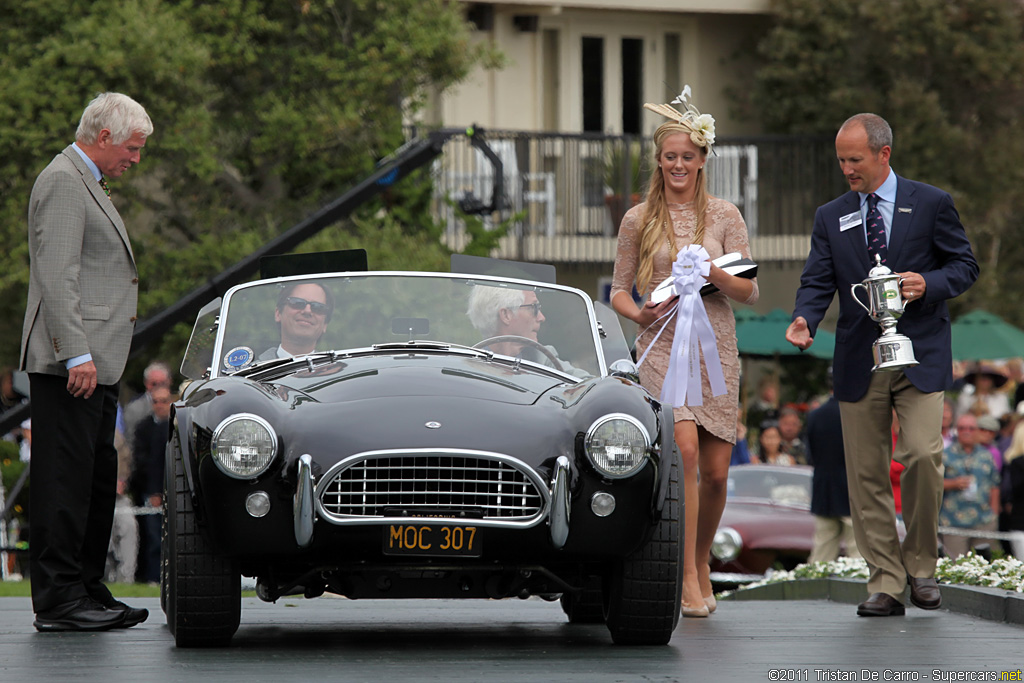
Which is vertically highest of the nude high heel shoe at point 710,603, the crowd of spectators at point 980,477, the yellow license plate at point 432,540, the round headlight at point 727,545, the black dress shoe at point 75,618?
the yellow license plate at point 432,540

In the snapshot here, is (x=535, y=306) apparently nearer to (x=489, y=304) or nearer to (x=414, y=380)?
(x=489, y=304)

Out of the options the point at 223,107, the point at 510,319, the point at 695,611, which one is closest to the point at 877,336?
the point at 695,611

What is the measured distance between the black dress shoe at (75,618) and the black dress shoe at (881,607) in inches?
129

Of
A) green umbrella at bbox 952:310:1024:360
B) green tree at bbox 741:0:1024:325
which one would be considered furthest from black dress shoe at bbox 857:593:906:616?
green tree at bbox 741:0:1024:325

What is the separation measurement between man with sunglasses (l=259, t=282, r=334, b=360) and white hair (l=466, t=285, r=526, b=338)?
60 centimetres

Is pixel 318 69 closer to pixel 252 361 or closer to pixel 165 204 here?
pixel 165 204

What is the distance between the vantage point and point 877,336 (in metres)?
7.40

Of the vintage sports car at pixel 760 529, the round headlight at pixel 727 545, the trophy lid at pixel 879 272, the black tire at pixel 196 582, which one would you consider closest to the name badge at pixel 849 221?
the trophy lid at pixel 879 272

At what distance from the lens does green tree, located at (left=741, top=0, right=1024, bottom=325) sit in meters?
25.0

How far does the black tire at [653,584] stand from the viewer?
19.1 feet

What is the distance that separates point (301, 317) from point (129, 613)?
1420mm

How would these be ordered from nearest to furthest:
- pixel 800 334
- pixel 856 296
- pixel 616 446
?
pixel 616 446 < pixel 800 334 < pixel 856 296

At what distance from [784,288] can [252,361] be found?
72.6 ft

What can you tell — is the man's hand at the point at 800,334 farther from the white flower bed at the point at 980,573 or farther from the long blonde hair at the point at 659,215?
the white flower bed at the point at 980,573
